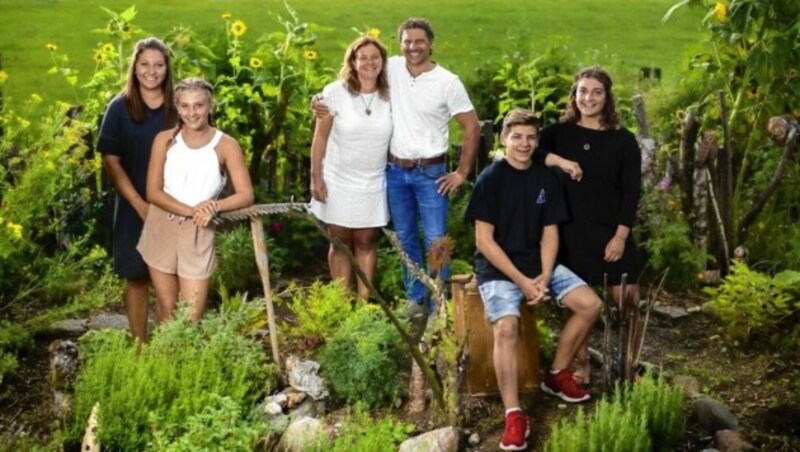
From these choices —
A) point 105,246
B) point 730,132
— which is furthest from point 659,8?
point 105,246

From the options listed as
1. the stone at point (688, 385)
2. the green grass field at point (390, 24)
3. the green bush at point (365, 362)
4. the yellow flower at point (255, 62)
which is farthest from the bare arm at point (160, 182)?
the green grass field at point (390, 24)

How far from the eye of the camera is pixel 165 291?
21.4 ft

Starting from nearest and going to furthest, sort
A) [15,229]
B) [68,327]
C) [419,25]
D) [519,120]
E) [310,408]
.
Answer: [519,120] < [310,408] < [15,229] < [419,25] < [68,327]

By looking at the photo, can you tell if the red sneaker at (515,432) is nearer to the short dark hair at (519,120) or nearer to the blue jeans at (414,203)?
the short dark hair at (519,120)

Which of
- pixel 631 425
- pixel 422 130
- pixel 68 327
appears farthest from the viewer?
pixel 68 327

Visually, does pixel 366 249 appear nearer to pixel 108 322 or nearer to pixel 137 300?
pixel 137 300

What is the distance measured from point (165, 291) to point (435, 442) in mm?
1556

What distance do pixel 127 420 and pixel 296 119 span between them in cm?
347

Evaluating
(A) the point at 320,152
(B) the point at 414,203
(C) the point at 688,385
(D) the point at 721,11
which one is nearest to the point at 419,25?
(A) the point at 320,152

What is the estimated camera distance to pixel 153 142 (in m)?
6.45

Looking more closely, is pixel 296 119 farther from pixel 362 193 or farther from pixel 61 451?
pixel 61 451

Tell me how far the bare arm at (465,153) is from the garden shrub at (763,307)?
1.45m

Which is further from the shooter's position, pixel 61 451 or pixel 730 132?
pixel 730 132

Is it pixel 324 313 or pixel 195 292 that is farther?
pixel 324 313
